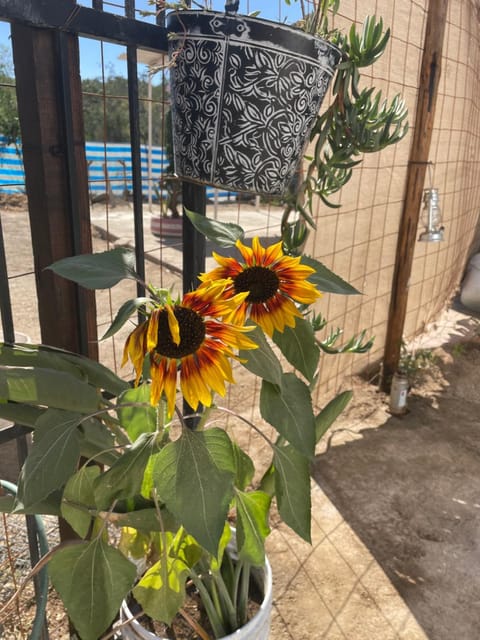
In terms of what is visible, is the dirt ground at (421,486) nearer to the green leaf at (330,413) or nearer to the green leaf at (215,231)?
the green leaf at (330,413)

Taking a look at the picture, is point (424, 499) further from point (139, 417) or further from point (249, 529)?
point (139, 417)

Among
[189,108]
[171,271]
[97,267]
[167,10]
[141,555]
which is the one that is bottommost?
[171,271]

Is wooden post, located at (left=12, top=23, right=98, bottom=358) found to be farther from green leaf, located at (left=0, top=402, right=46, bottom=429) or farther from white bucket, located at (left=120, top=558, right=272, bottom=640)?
white bucket, located at (left=120, top=558, right=272, bottom=640)

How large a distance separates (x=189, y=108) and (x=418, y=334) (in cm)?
281

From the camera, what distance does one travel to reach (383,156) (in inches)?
95.8

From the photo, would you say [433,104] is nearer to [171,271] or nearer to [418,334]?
[418,334]

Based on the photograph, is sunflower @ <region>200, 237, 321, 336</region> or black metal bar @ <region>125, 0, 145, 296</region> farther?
black metal bar @ <region>125, 0, 145, 296</region>

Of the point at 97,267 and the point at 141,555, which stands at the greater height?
the point at 97,267

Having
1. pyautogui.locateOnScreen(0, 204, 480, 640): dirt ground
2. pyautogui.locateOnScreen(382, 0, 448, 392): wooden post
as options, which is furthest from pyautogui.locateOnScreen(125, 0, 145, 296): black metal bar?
pyautogui.locateOnScreen(382, 0, 448, 392): wooden post

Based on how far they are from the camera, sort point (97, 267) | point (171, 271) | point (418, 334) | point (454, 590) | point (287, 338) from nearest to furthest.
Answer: point (97, 267)
point (287, 338)
point (454, 590)
point (418, 334)
point (171, 271)

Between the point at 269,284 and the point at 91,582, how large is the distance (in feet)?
1.70

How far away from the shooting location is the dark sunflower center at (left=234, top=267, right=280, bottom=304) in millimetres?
831

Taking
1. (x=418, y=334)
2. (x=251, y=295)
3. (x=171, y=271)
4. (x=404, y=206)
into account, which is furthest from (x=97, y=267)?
(x=171, y=271)

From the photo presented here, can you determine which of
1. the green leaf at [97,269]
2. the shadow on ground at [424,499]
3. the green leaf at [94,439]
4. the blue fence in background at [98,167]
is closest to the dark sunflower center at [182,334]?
the green leaf at [97,269]
